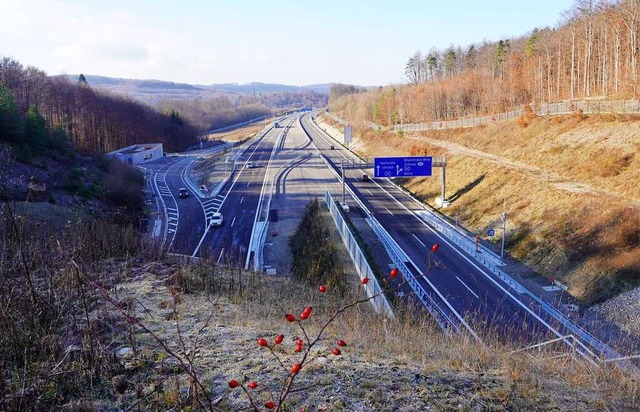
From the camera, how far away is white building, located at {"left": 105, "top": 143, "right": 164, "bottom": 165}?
2744 inches

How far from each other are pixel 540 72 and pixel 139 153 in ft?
196

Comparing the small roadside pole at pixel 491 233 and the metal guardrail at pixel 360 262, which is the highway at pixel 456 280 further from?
the metal guardrail at pixel 360 262

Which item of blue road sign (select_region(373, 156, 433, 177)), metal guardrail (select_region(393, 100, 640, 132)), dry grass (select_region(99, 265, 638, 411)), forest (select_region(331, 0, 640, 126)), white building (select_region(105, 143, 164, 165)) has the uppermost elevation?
forest (select_region(331, 0, 640, 126))

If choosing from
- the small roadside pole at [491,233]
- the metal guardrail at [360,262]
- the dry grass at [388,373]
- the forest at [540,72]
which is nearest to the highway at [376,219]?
the dry grass at [388,373]

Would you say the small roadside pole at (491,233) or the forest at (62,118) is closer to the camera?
the small roadside pole at (491,233)

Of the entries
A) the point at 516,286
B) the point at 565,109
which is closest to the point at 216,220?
the point at 516,286

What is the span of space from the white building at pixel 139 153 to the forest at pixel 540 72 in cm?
4342

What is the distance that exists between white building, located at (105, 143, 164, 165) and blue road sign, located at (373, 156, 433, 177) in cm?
4408

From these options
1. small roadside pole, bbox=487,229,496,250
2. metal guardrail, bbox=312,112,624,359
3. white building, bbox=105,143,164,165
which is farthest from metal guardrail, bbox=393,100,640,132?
white building, bbox=105,143,164,165

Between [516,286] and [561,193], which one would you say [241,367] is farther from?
[561,193]

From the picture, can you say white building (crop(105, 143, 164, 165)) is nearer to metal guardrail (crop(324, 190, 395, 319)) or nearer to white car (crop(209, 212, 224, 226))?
white car (crop(209, 212, 224, 226))

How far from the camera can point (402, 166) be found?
3841 cm

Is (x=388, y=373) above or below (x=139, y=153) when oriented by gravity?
below

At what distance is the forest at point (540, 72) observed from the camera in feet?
161
